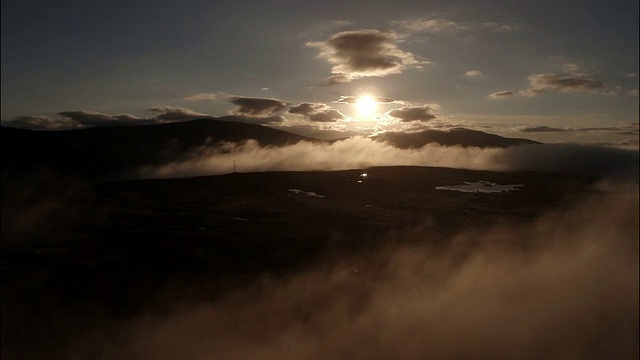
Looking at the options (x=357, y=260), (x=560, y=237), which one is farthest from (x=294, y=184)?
(x=560, y=237)

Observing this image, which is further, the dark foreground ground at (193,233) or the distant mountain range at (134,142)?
the distant mountain range at (134,142)

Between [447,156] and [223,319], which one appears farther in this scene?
[447,156]

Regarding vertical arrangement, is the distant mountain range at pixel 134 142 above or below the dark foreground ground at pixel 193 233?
above

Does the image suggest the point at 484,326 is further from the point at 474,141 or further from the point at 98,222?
the point at 474,141

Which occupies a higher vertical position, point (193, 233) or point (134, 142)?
point (134, 142)
